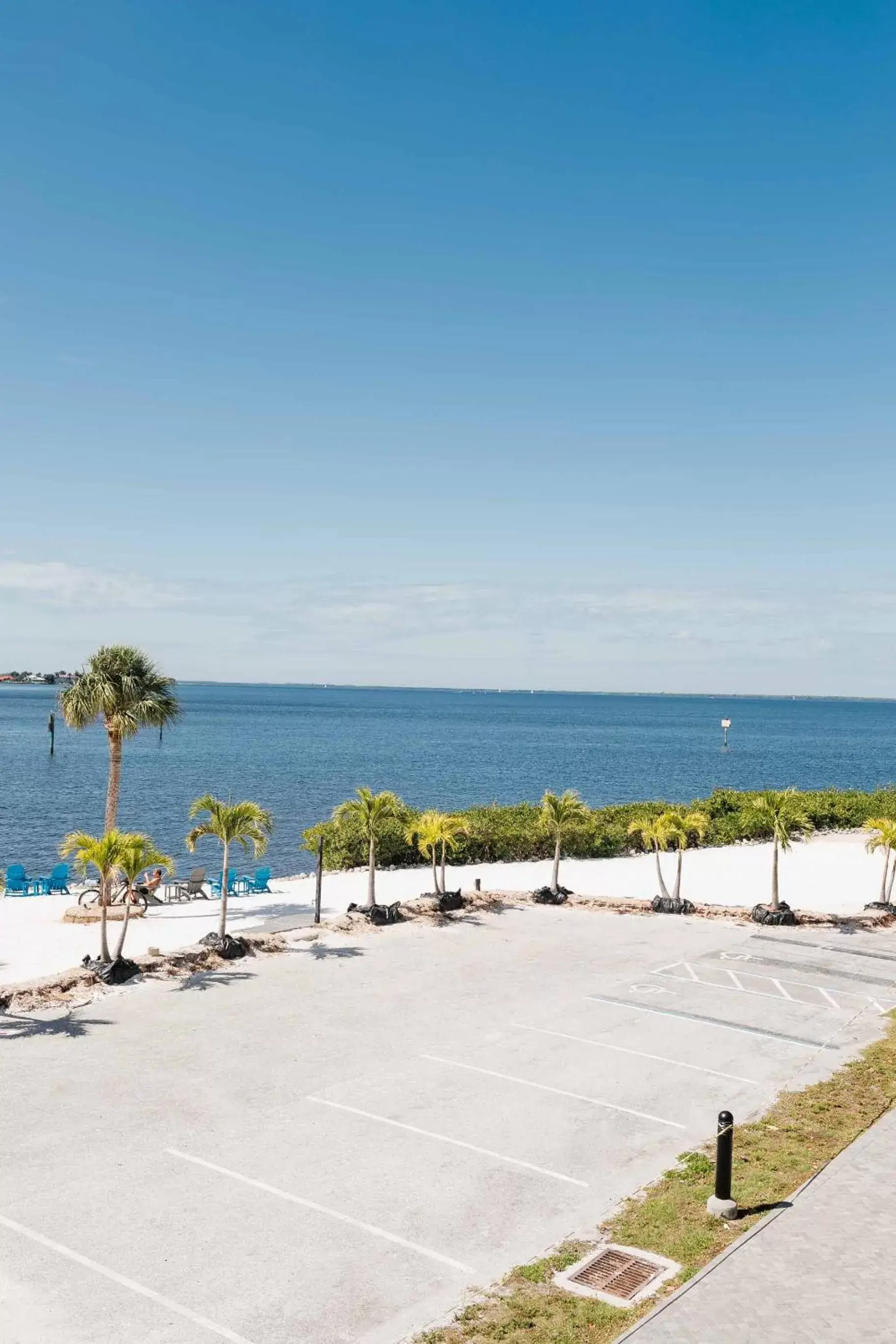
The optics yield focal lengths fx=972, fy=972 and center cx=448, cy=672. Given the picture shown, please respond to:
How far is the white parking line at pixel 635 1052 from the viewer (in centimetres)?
1619

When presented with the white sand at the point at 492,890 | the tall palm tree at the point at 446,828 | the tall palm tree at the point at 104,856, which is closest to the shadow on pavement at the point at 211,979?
the tall palm tree at the point at 104,856

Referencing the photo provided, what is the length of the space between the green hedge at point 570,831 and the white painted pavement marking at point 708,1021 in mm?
10844

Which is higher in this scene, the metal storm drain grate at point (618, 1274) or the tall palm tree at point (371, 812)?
the tall palm tree at point (371, 812)

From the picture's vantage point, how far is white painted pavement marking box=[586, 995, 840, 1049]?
59.0ft

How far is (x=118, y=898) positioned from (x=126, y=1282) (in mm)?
20682

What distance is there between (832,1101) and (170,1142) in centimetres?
985

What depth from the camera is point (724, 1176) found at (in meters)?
11.4

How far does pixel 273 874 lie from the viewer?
4300 centimetres

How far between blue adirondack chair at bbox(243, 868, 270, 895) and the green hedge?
239 centimetres

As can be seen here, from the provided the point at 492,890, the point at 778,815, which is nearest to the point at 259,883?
the point at 492,890

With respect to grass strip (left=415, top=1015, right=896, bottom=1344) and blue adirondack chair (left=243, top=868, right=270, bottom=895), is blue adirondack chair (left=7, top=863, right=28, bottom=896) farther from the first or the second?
grass strip (left=415, top=1015, right=896, bottom=1344)

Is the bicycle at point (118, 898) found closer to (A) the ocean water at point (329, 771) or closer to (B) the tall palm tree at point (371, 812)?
(B) the tall palm tree at point (371, 812)

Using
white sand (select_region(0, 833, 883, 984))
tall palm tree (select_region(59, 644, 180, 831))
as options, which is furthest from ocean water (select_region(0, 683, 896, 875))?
tall palm tree (select_region(59, 644, 180, 831))

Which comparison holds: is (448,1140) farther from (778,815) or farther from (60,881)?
(60,881)
